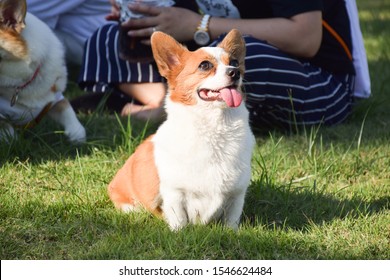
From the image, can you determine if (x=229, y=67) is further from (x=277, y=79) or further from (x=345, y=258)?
(x=277, y=79)

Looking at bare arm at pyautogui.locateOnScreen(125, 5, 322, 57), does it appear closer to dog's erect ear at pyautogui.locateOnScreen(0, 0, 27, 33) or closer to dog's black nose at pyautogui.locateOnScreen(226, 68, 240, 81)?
dog's erect ear at pyautogui.locateOnScreen(0, 0, 27, 33)

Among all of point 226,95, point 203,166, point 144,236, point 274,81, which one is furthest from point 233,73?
point 274,81

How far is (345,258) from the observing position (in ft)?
8.46

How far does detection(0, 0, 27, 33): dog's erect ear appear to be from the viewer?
11.5ft

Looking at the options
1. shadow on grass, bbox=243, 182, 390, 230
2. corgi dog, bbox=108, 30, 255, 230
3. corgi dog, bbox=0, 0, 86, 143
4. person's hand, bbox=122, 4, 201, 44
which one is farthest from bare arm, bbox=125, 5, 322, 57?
corgi dog, bbox=108, 30, 255, 230

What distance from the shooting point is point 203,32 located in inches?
153

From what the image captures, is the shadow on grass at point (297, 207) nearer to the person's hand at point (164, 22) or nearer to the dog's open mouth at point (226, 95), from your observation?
the dog's open mouth at point (226, 95)

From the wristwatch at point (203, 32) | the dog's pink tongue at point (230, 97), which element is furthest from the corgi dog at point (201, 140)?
the wristwatch at point (203, 32)

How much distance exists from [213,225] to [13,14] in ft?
5.30

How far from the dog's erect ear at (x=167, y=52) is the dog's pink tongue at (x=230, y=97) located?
0.86ft

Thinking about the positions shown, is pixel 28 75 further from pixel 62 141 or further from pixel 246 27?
pixel 246 27

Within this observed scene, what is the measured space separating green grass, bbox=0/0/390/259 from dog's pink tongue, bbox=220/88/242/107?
1.52ft

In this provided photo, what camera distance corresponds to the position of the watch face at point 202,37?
12.8 feet

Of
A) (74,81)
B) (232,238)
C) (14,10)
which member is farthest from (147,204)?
(74,81)
